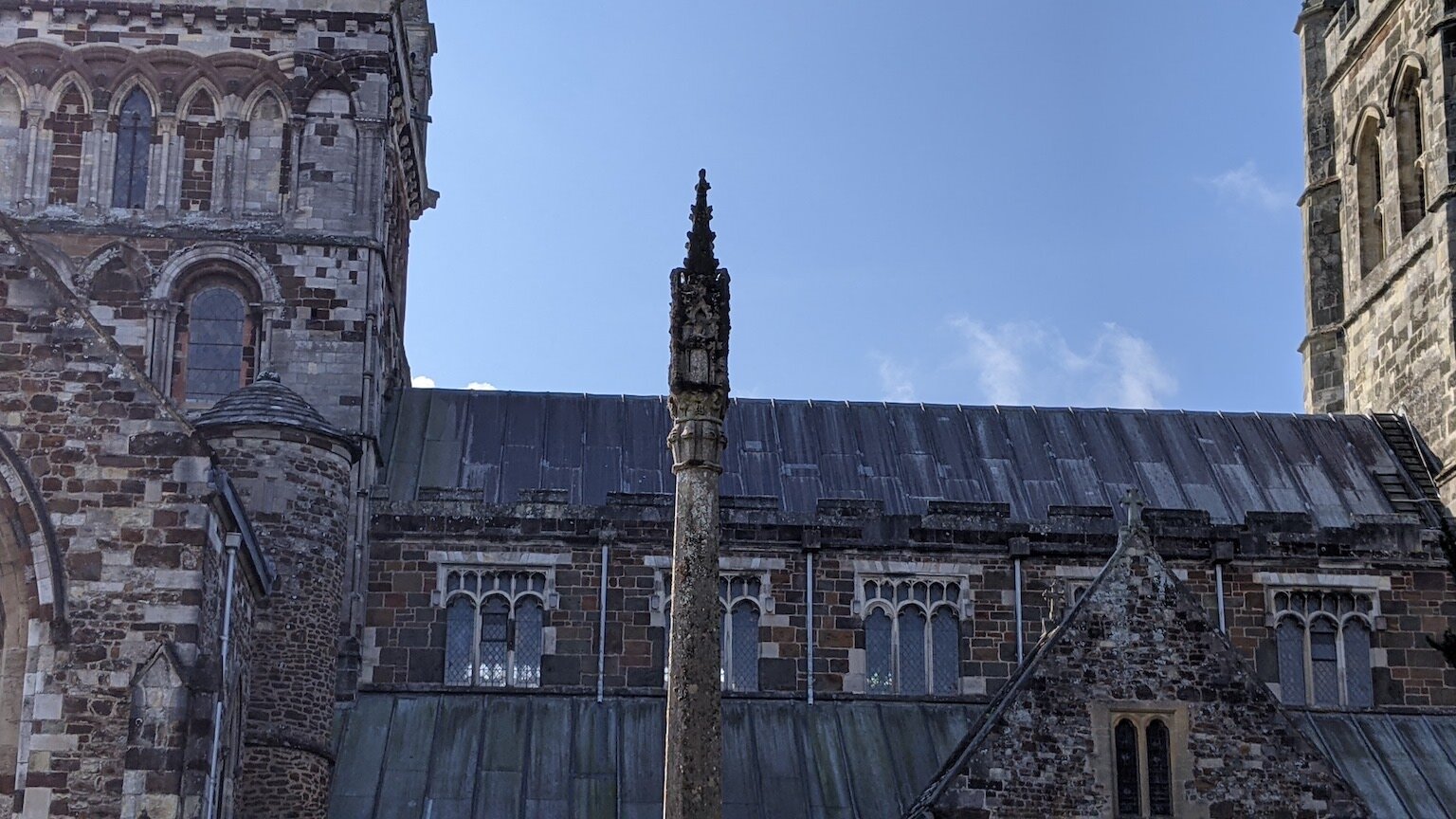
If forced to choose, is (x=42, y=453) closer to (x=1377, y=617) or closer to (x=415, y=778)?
(x=415, y=778)

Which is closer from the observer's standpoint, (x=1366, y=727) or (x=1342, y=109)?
(x=1366, y=727)

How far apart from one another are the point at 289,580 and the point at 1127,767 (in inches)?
518

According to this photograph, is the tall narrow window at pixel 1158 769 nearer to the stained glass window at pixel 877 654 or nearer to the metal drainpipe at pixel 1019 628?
the metal drainpipe at pixel 1019 628

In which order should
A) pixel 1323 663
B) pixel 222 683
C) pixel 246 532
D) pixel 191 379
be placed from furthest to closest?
1. pixel 1323 663
2. pixel 191 379
3. pixel 246 532
4. pixel 222 683

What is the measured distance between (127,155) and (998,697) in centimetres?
1869

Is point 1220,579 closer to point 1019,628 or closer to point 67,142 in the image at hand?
point 1019,628

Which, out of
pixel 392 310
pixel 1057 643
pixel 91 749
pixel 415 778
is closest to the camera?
pixel 91 749

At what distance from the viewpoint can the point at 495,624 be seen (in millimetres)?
42844

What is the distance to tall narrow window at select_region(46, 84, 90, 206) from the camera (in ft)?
145

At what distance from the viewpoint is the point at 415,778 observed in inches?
1571

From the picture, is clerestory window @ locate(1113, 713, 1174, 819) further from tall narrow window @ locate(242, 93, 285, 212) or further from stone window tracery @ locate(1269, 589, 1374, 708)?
tall narrow window @ locate(242, 93, 285, 212)

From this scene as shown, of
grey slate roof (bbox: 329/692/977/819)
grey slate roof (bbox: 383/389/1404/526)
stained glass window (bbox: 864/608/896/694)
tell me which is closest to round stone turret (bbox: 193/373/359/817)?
grey slate roof (bbox: 329/692/977/819)

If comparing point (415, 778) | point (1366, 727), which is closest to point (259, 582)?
point (415, 778)

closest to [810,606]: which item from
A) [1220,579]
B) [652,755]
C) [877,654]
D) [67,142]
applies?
[877,654]
